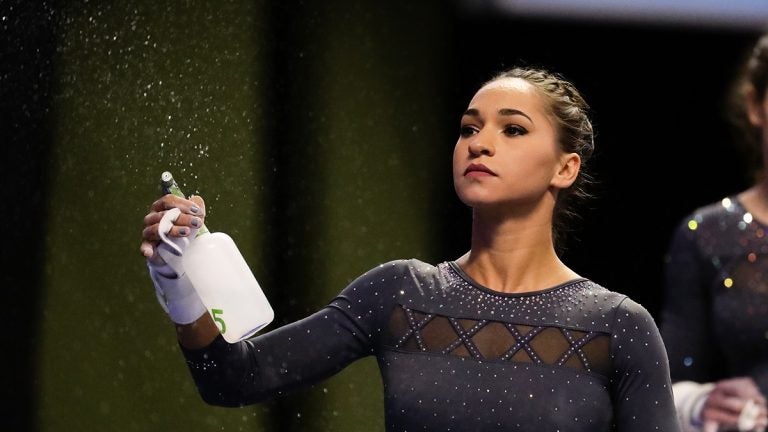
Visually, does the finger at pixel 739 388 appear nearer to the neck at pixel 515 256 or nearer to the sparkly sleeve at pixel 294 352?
the neck at pixel 515 256

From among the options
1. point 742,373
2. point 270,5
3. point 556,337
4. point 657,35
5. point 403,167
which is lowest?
point 742,373

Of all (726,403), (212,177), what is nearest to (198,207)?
(212,177)

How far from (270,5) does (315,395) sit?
0.63m

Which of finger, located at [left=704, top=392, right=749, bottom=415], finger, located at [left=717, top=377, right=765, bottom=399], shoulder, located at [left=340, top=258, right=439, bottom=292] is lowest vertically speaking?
finger, located at [left=704, top=392, right=749, bottom=415]

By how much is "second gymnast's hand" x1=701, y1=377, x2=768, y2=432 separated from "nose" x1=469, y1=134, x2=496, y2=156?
598 mm

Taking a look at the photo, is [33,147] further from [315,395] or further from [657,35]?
[657,35]

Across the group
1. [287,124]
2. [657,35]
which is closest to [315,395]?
[287,124]

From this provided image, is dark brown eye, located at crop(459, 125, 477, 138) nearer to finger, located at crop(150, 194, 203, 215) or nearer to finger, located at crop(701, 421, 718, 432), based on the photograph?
finger, located at crop(150, 194, 203, 215)

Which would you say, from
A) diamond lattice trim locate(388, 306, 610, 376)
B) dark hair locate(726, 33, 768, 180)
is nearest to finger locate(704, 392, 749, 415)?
dark hair locate(726, 33, 768, 180)

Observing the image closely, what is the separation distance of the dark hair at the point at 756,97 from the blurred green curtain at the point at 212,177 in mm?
563

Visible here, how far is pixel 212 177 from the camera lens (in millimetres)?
1785

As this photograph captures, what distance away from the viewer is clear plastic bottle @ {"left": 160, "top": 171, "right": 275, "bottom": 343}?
1221 mm

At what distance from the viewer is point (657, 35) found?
2.15 metres

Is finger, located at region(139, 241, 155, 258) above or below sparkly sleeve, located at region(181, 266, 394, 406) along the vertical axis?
→ above
